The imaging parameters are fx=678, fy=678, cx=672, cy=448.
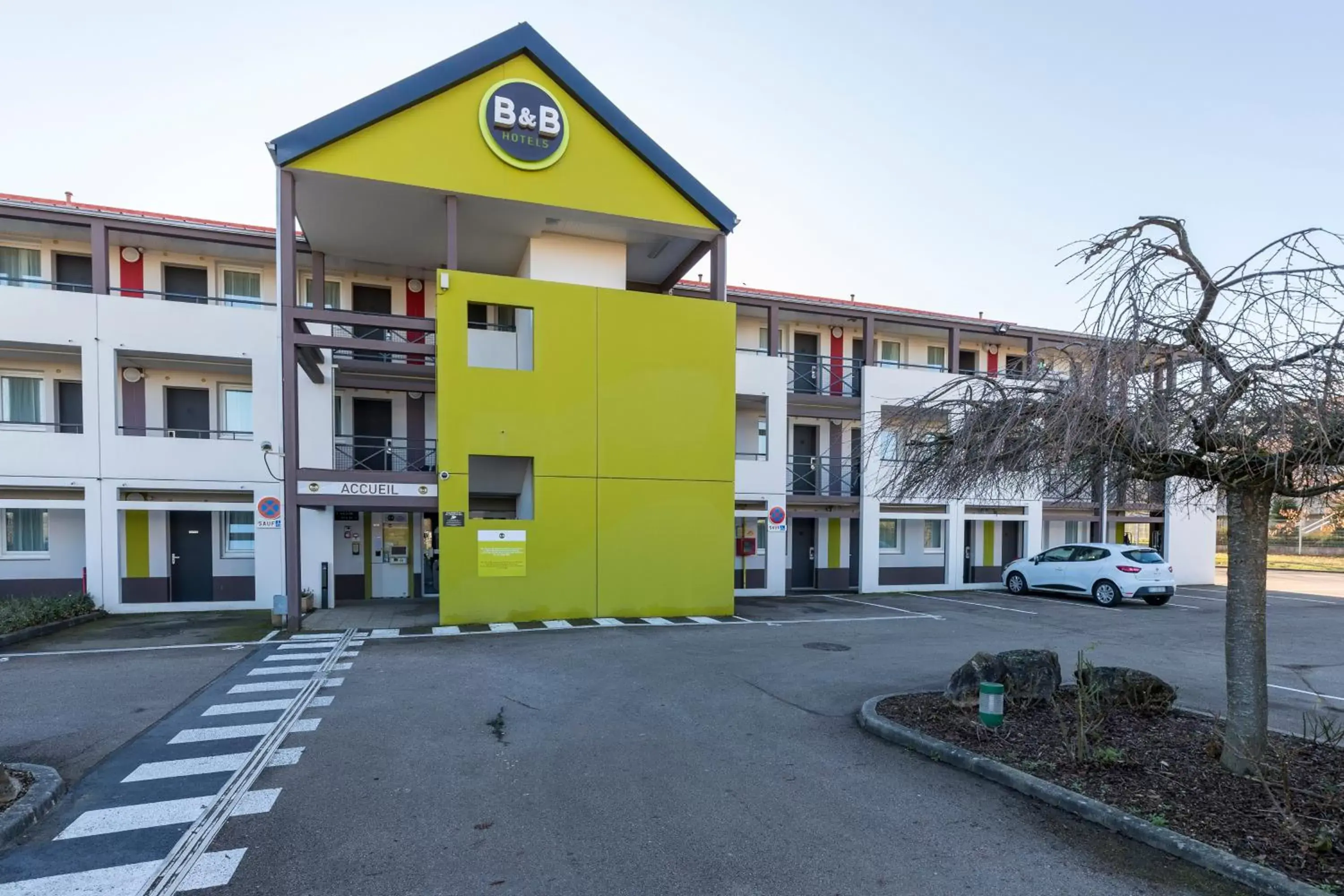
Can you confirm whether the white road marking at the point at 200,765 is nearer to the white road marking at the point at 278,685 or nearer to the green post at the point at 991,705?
the white road marking at the point at 278,685

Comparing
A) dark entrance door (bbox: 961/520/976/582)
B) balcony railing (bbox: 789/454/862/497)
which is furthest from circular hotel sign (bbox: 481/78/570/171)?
dark entrance door (bbox: 961/520/976/582)

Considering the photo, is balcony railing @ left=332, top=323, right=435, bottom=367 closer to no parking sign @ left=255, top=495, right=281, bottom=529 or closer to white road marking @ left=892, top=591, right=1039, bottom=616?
no parking sign @ left=255, top=495, right=281, bottom=529

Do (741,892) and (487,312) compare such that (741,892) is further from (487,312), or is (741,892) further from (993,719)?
(487,312)

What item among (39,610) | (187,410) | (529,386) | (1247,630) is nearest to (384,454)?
(187,410)

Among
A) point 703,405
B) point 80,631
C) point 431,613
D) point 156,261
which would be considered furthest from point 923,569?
point 156,261

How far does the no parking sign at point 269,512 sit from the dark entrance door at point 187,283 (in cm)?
589

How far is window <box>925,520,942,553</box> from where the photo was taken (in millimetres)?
20844

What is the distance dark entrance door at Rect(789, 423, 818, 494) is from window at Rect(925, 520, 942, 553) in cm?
423

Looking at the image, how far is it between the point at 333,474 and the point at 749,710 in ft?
29.0

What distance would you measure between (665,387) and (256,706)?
9.04 metres

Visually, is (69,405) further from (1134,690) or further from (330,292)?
(1134,690)

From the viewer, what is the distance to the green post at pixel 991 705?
237 inches

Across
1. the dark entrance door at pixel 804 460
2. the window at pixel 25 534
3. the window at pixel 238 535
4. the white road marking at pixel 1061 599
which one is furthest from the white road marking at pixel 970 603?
the window at pixel 25 534

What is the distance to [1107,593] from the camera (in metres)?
17.1
